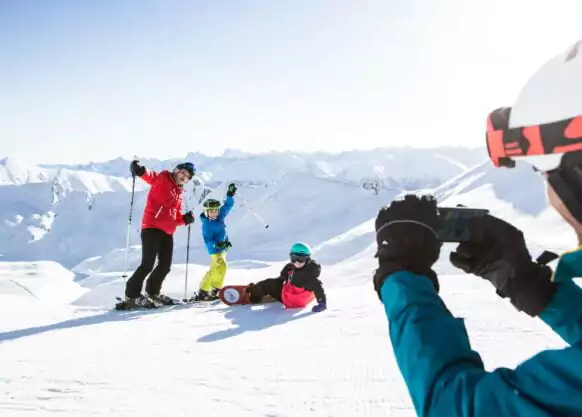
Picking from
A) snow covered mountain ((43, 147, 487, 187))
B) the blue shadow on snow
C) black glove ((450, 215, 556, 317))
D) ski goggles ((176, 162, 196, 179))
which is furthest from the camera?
snow covered mountain ((43, 147, 487, 187))

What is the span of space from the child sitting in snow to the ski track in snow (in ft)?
1.44

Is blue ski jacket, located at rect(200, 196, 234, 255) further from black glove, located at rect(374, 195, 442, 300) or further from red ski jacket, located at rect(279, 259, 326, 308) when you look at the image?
black glove, located at rect(374, 195, 442, 300)

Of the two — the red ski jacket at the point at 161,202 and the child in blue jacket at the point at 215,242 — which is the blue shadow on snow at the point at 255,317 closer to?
the red ski jacket at the point at 161,202

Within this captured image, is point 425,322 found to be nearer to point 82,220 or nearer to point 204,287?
point 204,287

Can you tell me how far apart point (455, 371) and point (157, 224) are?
519 cm

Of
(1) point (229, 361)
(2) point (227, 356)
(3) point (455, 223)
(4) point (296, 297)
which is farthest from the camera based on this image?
(4) point (296, 297)

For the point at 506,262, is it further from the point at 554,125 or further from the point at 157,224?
the point at 157,224

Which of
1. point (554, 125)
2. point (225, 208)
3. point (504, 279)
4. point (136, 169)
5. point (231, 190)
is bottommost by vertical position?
point (504, 279)

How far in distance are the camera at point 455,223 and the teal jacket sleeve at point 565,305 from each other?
22 cm

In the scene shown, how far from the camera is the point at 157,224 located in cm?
570

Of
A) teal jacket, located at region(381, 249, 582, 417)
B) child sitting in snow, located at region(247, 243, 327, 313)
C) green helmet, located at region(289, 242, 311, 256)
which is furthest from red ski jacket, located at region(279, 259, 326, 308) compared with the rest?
teal jacket, located at region(381, 249, 582, 417)

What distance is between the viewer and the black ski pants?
Answer: 567 cm

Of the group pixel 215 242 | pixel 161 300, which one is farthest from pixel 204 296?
pixel 215 242

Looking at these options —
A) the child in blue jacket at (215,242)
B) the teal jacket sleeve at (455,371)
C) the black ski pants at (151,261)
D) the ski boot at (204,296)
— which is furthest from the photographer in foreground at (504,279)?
the child in blue jacket at (215,242)
